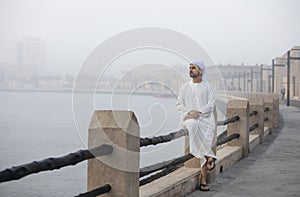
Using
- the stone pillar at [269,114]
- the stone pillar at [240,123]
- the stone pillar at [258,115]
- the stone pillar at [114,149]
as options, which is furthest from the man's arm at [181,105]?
the stone pillar at [269,114]

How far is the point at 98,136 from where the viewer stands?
4.84 m

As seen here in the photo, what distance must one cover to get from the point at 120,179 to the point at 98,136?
1.58ft

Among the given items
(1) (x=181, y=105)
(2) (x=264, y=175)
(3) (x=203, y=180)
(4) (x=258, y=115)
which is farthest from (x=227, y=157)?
(4) (x=258, y=115)

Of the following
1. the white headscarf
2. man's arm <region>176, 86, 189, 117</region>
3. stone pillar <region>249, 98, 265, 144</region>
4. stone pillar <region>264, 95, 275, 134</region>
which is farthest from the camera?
stone pillar <region>264, 95, 275, 134</region>

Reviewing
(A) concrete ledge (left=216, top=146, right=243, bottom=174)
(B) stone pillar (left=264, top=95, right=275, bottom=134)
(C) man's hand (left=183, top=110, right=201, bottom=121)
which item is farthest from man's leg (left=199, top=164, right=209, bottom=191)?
(B) stone pillar (left=264, top=95, right=275, bottom=134)

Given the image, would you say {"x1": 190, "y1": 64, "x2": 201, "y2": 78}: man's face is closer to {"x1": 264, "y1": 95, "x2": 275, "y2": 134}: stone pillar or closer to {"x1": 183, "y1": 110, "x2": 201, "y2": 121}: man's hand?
{"x1": 183, "y1": 110, "x2": 201, "y2": 121}: man's hand

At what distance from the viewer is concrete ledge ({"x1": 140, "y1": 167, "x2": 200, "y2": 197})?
596 cm

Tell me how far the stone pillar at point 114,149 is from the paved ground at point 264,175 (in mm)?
2253

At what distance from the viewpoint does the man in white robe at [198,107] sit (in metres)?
6.79

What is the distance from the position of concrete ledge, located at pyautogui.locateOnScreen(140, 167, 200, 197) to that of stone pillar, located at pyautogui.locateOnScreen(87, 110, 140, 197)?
79 centimetres

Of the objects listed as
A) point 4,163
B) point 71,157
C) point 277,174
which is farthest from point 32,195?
point 71,157

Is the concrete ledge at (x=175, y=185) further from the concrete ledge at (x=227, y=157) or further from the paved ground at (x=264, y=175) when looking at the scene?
the concrete ledge at (x=227, y=157)

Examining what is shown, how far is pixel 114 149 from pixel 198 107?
220 cm

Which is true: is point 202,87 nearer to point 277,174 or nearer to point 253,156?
point 277,174
